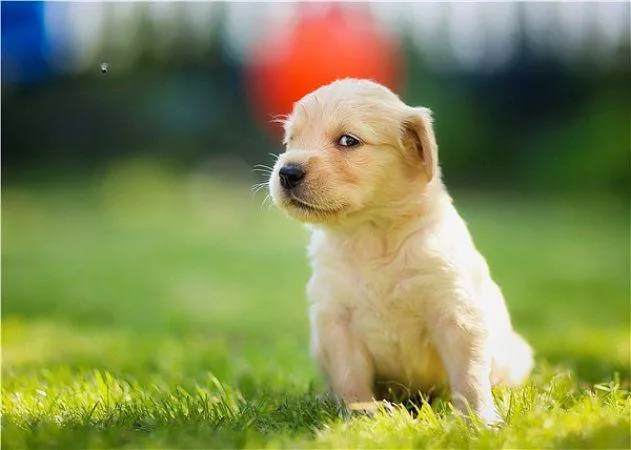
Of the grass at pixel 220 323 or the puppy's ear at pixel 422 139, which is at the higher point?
the puppy's ear at pixel 422 139

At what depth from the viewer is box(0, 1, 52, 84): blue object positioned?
9005mm

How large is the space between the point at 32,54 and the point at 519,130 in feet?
25.9

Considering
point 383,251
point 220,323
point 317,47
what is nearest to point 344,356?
point 383,251

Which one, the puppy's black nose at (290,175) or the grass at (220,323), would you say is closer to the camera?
the grass at (220,323)

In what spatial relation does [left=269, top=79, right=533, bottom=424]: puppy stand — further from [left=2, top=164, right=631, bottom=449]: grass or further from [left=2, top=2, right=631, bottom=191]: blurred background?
[left=2, top=2, right=631, bottom=191]: blurred background

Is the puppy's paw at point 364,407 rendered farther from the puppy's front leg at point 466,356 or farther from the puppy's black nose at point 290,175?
the puppy's black nose at point 290,175

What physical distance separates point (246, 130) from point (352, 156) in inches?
434

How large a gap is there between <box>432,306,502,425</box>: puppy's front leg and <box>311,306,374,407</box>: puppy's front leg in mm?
336

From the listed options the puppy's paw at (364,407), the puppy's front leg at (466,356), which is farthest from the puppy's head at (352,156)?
the puppy's paw at (364,407)

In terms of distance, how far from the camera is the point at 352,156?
11.7 feet

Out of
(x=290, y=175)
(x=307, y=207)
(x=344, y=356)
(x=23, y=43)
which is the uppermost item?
(x=23, y=43)

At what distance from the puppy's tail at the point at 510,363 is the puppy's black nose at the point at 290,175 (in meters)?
1.20

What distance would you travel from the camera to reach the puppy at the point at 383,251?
3.53 metres

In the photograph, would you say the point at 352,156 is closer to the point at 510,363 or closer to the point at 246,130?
the point at 510,363
